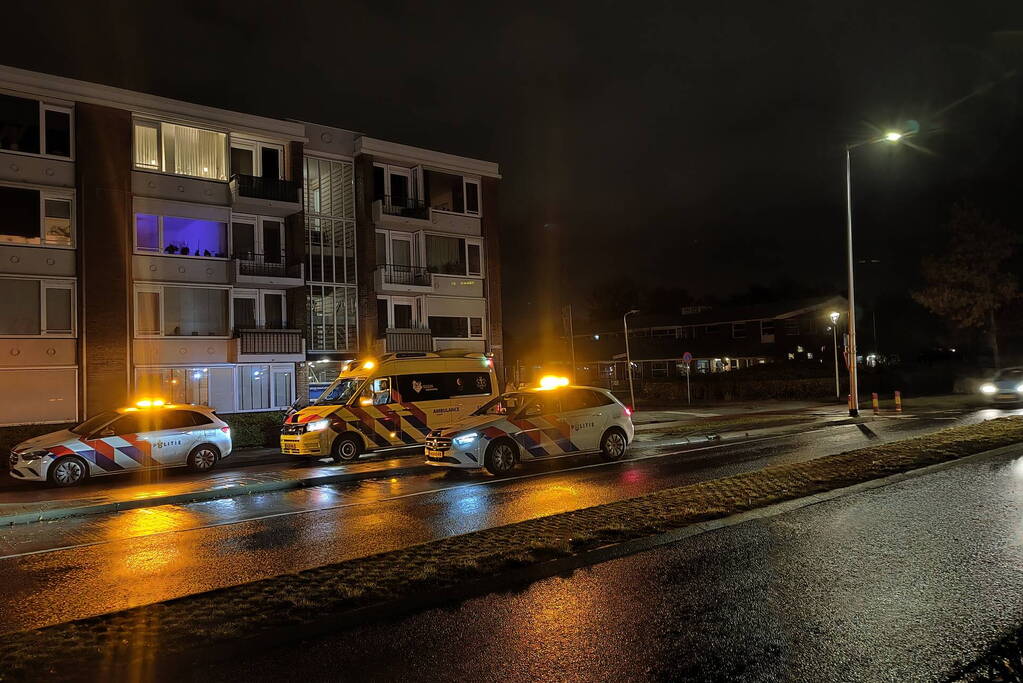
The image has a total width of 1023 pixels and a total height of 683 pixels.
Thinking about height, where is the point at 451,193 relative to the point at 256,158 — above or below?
below

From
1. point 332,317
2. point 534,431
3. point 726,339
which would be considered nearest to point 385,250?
point 332,317

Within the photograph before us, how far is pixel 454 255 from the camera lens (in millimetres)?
33562

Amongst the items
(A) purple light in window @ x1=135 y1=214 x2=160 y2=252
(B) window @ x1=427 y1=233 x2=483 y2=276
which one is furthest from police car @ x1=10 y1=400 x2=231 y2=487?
(B) window @ x1=427 y1=233 x2=483 y2=276

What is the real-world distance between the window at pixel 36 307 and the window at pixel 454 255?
14086 millimetres

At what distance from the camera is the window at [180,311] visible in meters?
25.3

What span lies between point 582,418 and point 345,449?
553cm

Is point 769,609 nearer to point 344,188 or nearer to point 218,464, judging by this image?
point 218,464

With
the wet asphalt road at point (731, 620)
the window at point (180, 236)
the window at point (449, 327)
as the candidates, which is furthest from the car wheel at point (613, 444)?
the window at point (449, 327)

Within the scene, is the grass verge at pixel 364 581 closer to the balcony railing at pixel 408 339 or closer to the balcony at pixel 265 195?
the balcony railing at pixel 408 339

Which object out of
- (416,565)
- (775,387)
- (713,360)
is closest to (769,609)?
(416,565)

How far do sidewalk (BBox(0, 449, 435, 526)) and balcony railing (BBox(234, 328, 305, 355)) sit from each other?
11069mm

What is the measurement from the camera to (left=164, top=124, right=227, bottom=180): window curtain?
86.3 feet

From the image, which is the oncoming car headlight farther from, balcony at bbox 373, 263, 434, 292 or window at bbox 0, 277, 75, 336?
balcony at bbox 373, 263, 434, 292

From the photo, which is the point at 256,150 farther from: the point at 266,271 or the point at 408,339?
the point at 408,339
